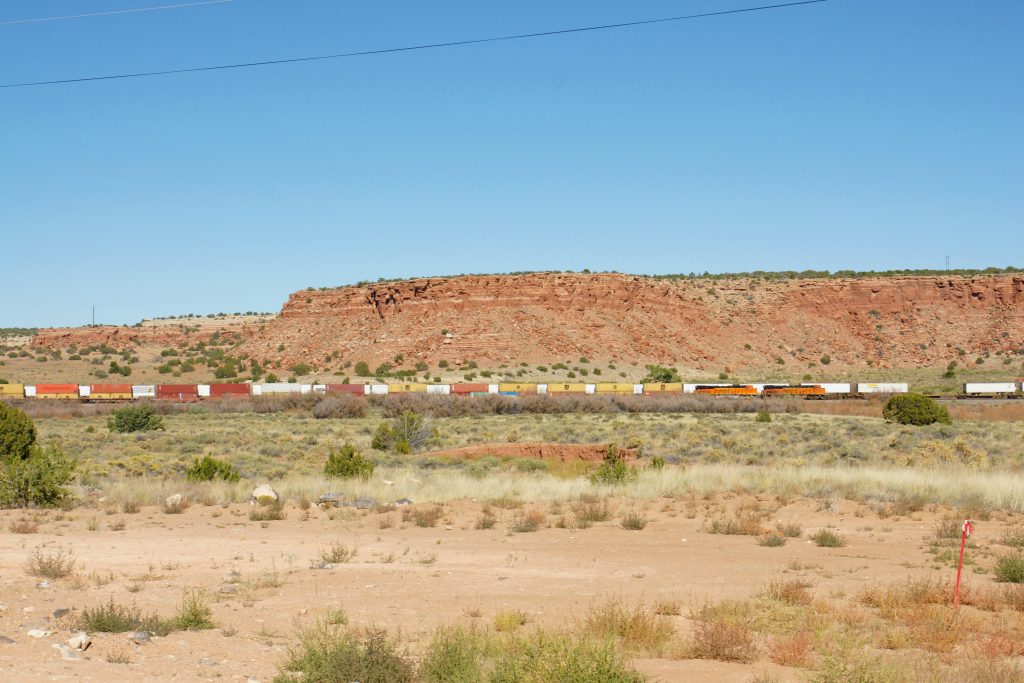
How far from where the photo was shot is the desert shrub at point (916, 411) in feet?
140

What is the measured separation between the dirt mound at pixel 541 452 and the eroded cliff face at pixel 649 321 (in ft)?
173

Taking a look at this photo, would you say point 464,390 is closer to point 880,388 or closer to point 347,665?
point 880,388

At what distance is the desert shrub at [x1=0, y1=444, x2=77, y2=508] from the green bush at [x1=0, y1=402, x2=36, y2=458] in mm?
4335

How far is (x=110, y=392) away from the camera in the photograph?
69.1 m

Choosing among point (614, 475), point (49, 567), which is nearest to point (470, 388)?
point (614, 475)

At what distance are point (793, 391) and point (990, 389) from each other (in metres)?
13.3

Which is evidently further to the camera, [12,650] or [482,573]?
[482,573]

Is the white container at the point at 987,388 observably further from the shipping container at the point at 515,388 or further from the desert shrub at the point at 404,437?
the desert shrub at the point at 404,437

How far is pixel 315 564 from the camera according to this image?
46.1ft

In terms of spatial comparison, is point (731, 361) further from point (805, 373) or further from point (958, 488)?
point (958, 488)

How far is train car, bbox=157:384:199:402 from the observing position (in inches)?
2564

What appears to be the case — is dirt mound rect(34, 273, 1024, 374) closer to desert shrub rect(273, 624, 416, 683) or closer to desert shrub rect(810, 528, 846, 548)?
desert shrub rect(810, 528, 846, 548)

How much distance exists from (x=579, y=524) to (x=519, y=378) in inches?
2493

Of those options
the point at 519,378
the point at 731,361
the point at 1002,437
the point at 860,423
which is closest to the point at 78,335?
the point at 519,378
